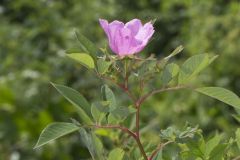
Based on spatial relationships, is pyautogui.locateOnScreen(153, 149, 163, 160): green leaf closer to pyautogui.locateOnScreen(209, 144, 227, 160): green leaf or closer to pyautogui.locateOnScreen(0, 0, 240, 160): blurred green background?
pyautogui.locateOnScreen(209, 144, 227, 160): green leaf

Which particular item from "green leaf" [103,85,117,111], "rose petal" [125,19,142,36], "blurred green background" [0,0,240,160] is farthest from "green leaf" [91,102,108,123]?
"blurred green background" [0,0,240,160]

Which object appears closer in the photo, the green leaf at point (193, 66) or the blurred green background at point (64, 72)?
the green leaf at point (193, 66)

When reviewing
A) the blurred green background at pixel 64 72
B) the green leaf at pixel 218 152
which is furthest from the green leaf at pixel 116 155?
the blurred green background at pixel 64 72

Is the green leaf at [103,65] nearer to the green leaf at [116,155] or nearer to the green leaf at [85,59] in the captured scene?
the green leaf at [85,59]

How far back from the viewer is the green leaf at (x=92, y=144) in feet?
3.22

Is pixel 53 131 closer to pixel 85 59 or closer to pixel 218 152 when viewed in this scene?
pixel 85 59

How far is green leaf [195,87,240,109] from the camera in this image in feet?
3.14

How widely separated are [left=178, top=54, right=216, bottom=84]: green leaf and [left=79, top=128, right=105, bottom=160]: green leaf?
16cm

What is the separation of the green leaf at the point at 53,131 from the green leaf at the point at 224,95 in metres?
0.20

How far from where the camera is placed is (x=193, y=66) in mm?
1017

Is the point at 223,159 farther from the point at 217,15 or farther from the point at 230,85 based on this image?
the point at 217,15

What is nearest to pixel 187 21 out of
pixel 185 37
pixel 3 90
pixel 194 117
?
pixel 185 37

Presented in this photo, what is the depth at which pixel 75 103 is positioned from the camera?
98 cm

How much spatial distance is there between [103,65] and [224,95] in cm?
18
